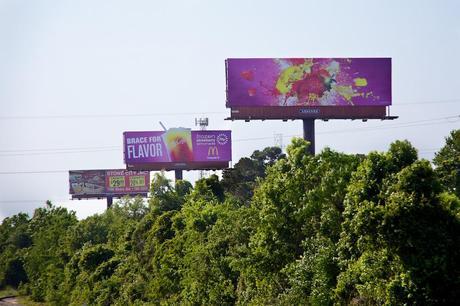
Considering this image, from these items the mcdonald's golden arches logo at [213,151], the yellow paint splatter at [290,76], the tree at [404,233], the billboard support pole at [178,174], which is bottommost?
the billboard support pole at [178,174]

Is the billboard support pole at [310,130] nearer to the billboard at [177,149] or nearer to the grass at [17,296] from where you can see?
the billboard at [177,149]

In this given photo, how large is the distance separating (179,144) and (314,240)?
72.9 metres

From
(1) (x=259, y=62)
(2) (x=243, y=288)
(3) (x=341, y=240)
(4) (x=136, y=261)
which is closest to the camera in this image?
(3) (x=341, y=240)

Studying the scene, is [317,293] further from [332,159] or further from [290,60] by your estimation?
[290,60]

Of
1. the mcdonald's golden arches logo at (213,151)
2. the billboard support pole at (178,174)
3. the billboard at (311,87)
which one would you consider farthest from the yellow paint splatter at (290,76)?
the billboard support pole at (178,174)

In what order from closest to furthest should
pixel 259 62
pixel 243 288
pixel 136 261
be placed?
pixel 243 288 → pixel 136 261 → pixel 259 62

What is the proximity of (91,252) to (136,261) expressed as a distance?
14.7 metres

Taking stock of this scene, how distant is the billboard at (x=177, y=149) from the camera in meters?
110

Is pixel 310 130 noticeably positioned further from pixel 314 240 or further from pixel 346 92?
pixel 314 240

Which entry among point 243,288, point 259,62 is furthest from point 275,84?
point 243,288

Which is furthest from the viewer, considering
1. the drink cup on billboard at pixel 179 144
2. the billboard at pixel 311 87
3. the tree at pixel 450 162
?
the drink cup on billboard at pixel 179 144

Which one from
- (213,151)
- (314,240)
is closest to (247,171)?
(213,151)

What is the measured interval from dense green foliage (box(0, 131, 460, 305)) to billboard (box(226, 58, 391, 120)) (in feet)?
32.4

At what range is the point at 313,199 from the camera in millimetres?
40312
